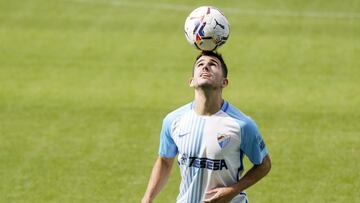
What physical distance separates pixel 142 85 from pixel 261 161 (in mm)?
→ 11689

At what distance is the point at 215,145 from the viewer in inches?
294

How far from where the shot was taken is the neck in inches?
291

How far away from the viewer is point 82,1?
1102 inches

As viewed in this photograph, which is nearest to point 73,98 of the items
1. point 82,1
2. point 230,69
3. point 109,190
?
point 230,69

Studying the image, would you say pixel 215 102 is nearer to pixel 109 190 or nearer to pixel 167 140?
pixel 167 140

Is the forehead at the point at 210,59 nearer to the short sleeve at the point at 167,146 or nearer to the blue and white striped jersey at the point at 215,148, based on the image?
the blue and white striped jersey at the point at 215,148

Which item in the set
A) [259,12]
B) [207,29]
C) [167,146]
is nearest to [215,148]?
[167,146]

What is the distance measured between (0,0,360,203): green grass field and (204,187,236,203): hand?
16.7 ft

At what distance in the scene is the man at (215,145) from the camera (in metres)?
7.42

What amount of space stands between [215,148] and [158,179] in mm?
639

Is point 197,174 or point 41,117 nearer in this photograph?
point 197,174

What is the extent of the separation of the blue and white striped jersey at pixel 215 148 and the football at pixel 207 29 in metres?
1.05

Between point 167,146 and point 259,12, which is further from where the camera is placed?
point 259,12

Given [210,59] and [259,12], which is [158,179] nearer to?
[210,59]
